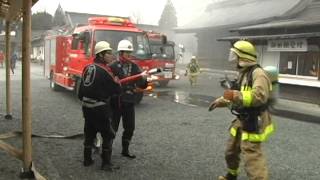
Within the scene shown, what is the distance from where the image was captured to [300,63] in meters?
17.0

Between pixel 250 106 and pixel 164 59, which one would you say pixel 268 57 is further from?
pixel 250 106

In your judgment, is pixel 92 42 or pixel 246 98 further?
pixel 92 42

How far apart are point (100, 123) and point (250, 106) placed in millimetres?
2235

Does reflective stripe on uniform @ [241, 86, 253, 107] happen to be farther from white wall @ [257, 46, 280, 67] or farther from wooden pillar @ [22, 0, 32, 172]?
white wall @ [257, 46, 280, 67]

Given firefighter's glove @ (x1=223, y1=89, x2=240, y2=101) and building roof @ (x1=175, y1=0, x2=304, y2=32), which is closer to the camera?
firefighter's glove @ (x1=223, y1=89, x2=240, y2=101)

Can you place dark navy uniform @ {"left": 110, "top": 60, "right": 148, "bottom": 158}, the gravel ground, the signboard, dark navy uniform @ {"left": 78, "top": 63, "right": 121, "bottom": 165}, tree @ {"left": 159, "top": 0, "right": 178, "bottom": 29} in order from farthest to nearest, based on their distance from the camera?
tree @ {"left": 159, "top": 0, "right": 178, "bottom": 29} → the signboard → dark navy uniform @ {"left": 110, "top": 60, "right": 148, "bottom": 158} → the gravel ground → dark navy uniform @ {"left": 78, "top": 63, "right": 121, "bottom": 165}

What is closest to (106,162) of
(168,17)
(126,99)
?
(126,99)

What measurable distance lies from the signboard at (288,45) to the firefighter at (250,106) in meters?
12.1

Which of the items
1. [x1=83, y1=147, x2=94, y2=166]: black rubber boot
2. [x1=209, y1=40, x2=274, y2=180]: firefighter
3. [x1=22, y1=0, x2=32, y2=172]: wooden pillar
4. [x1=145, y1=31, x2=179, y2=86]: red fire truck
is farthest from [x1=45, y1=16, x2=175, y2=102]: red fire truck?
[x1=209, y1=40, x2=274, y2=180]: firefighter

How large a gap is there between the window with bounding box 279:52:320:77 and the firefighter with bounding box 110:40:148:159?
10.8m

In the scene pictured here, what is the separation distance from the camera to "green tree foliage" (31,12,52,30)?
219ft

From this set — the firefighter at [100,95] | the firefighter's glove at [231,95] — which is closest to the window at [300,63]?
the firefighter at [100,95]

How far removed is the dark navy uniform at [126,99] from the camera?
684 centimetres

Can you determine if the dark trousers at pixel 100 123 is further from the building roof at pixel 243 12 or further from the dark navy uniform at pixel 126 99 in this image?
the building roof at pixel 243 12
